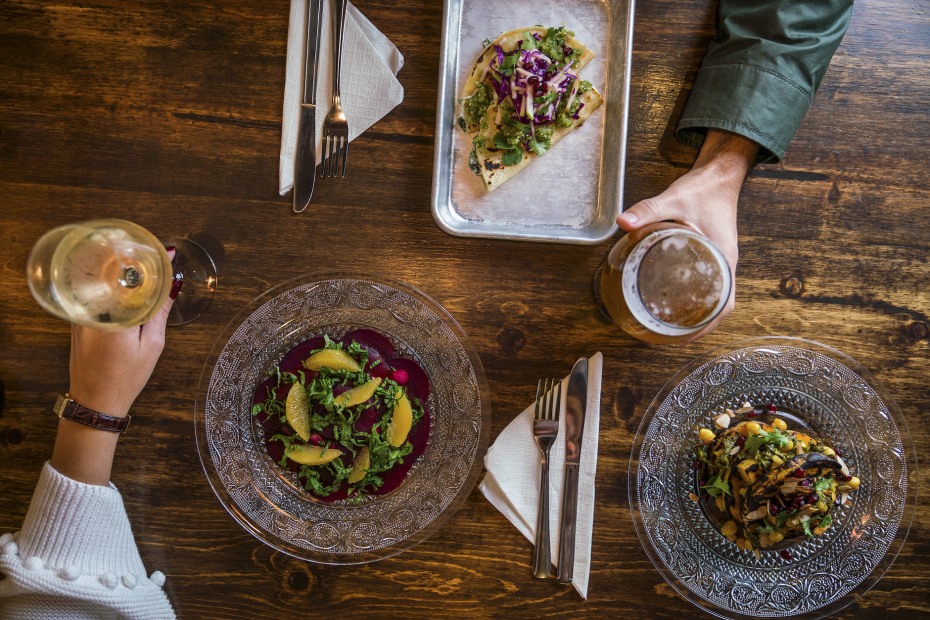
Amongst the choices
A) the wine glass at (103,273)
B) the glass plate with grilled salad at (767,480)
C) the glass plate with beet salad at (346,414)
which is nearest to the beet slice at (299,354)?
the glass plate with beet salad at (346,414)

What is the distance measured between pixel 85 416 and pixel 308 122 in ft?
2.80

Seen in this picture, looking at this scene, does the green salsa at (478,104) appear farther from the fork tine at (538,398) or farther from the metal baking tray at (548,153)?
the fork tine at (538,398)

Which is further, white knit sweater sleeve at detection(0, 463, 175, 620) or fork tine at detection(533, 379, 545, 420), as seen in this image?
fork tine at detection(533, 379, 545, 420)

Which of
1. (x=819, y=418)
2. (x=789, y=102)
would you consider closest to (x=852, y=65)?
(x=789, y=102)

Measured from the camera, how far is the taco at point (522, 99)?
5.17ft

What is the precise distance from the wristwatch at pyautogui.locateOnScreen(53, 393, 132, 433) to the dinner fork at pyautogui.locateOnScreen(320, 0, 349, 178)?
76 centimetres

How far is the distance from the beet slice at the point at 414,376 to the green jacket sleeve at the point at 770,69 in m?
0.85

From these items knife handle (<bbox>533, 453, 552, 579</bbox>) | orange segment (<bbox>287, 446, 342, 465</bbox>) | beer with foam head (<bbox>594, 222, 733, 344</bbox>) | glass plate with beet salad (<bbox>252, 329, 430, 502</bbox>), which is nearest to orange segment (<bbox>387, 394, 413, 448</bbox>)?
glass plate with beet salad (<bbox>252, 329, 430, 502</bbox>)

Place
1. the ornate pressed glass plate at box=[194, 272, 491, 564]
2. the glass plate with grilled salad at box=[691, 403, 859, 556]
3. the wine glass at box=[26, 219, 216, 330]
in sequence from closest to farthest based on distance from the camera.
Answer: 1. the wine glass at box=[26, 219, 216, 330]
2. the glass plate with grilled salad at box=[691, 403, 859, 556]
3. the ornate pressed glass plate at box=[194, 272, 491, 564]

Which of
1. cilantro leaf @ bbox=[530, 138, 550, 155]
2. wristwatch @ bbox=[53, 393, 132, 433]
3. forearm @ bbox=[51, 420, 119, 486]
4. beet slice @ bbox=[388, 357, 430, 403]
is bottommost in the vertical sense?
forearm @ bbox=[51, 420, 119, 486]

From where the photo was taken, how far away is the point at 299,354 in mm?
1562

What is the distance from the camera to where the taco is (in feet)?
5.17

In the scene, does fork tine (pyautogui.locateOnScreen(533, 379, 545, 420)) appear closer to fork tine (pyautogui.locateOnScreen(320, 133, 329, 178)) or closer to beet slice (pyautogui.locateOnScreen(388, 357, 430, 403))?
beet slice (pyautogui.locateOnScreen(388, 357, 430, 403))

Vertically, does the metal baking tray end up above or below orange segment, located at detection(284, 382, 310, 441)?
above
